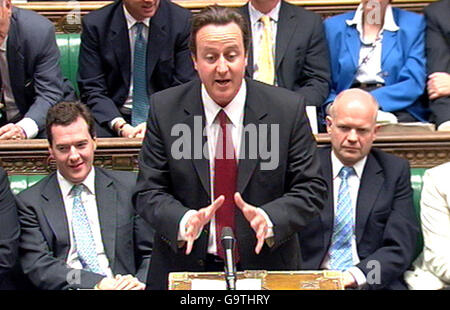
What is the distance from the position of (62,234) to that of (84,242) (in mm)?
55

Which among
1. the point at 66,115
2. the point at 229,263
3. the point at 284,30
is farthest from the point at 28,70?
the point at 229,263

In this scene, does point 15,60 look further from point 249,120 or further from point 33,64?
point 249,120

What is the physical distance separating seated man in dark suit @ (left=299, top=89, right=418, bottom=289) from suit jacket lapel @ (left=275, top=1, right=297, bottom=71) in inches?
19.7

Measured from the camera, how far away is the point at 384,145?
8.01 feet

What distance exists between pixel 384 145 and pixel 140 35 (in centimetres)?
80

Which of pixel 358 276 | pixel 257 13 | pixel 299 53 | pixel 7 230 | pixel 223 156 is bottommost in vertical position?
pixel 358 276

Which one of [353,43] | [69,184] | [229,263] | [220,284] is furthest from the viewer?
[353,43]

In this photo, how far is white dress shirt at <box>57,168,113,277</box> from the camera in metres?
2.17

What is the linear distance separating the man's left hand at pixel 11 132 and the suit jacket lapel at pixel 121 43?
1.21 feet

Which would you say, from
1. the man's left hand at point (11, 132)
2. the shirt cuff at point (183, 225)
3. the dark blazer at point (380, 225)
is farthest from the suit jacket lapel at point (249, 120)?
the man's left hand at point (11, 132)

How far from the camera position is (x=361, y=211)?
2.18m

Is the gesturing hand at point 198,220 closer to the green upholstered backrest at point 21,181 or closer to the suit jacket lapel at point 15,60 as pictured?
the green upholstered backrest at point 21,181
